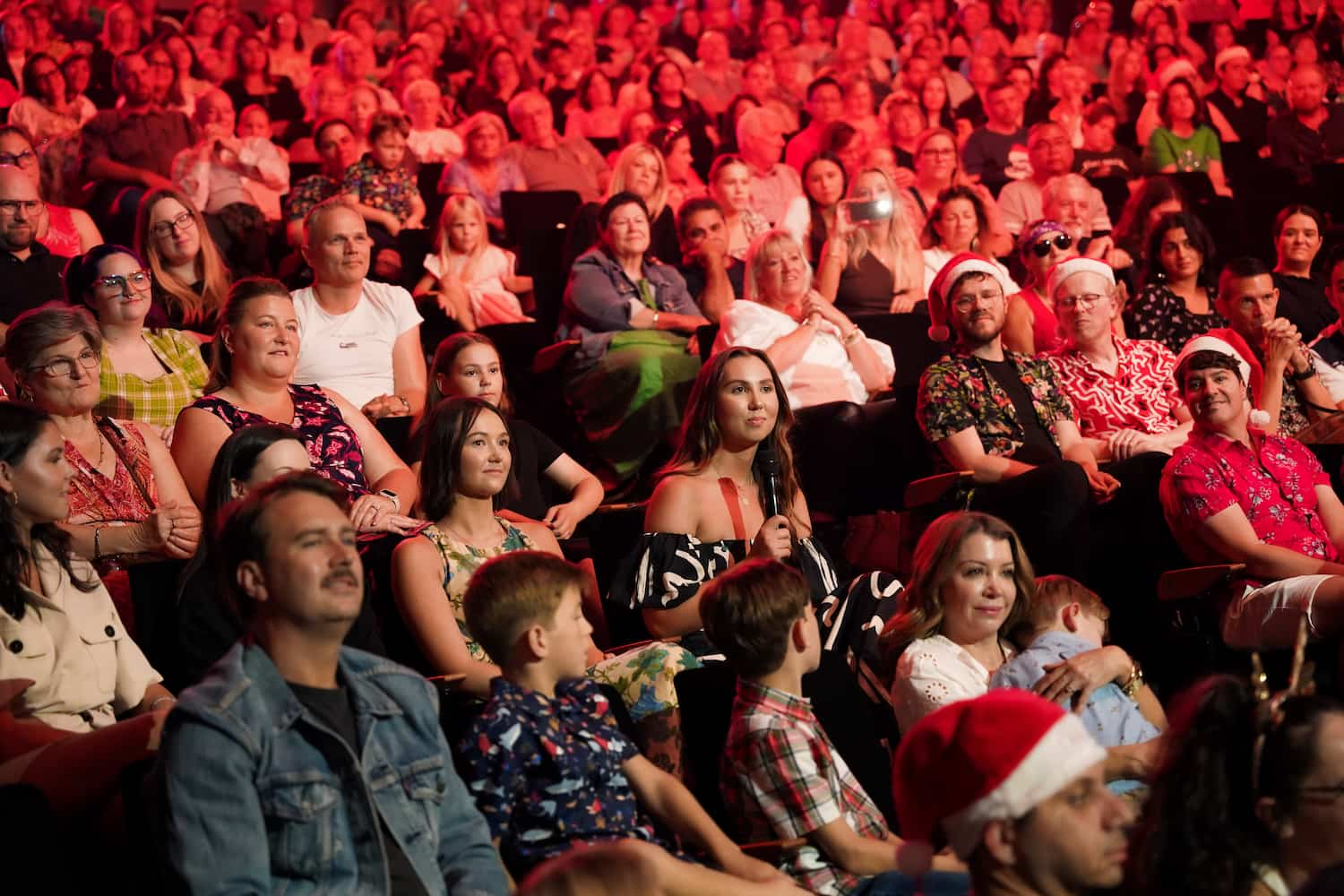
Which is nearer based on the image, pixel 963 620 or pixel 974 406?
pixel 963 620

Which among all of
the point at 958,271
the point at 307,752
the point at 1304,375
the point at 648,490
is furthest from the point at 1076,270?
the point at 307,752

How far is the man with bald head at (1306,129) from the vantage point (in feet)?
26.7

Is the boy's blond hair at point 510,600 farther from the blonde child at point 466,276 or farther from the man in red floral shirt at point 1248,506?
the blonde child at point 466,276

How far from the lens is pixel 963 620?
308 cm

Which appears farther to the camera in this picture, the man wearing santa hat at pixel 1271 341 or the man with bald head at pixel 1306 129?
the man with bald head at pixel 1306 129

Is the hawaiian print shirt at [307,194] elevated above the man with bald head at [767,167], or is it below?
below

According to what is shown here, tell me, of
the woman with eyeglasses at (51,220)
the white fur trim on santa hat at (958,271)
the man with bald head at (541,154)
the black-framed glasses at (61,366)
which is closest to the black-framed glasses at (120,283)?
the black-framed glasses at (61,366)

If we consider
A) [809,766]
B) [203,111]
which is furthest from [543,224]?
[809,766]

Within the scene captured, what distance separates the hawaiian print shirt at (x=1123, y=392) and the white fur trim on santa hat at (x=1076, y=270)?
9.0 inches

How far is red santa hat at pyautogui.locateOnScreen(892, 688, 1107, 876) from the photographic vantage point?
192 cm

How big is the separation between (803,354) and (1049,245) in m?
1.07

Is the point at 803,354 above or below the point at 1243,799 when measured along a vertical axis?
above

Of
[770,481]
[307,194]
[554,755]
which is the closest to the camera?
[554,755]

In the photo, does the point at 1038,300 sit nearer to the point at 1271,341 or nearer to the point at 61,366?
the point at 1271,341
